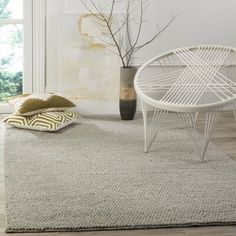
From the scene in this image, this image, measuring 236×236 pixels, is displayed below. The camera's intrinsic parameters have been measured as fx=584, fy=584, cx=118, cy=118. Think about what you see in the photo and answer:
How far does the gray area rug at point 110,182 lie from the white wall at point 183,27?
0.93 metres

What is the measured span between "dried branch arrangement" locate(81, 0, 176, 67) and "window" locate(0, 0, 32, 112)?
1.67 feet

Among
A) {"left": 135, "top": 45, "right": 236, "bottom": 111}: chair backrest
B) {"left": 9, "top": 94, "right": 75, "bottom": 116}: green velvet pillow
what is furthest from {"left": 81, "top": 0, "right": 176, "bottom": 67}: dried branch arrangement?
{"left": 9, "top": 94, "right": 75, "bottom": 116}: green velvet pillow

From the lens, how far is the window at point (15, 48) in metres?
4.69

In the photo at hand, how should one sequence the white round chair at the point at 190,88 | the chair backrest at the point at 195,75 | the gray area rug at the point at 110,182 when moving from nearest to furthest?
the gray area rug at the point at 110,182 < the white round chair at the point at 190,88 < the chair backrest at the point at 195,75

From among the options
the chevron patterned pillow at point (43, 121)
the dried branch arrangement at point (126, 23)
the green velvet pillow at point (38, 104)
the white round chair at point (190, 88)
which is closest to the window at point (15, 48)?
the green velvet pillow at point (38, 104)

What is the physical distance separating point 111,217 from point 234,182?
0.81 meters

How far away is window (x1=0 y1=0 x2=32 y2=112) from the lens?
185 inches

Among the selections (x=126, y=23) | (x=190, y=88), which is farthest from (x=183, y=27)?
(x=190, y=88)

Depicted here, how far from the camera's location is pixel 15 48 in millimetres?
4777

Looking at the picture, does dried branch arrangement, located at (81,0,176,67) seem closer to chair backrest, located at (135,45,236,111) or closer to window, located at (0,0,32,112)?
chair backrest, located at (135,45,236,111)

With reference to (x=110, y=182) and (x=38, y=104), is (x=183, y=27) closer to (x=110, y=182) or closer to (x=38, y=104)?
(x=38, y=104)

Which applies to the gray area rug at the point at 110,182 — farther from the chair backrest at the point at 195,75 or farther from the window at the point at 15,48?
the window at the point at 15,48

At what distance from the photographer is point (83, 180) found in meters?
3.04

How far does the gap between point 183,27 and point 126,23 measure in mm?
497
